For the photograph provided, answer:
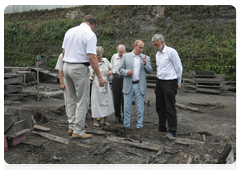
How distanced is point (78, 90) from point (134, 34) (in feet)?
53.6

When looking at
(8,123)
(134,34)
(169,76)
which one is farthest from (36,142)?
(134,34)

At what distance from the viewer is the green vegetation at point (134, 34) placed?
1566 cm

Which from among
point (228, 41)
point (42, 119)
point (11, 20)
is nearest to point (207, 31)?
point (228, 41)

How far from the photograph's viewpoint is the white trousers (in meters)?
4.07

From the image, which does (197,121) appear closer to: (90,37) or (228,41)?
(90,37)

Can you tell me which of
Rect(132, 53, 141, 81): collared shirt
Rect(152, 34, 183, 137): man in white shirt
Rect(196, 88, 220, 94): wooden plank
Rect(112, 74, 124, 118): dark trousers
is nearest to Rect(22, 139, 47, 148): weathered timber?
Rect(112, 74, 124, 118): dark trousers

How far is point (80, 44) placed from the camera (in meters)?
4.04

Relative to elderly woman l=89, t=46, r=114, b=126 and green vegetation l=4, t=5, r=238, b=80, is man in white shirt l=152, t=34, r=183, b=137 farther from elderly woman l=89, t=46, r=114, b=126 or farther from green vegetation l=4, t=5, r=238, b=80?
green vegetation l=4, t=5, r=238, b=80

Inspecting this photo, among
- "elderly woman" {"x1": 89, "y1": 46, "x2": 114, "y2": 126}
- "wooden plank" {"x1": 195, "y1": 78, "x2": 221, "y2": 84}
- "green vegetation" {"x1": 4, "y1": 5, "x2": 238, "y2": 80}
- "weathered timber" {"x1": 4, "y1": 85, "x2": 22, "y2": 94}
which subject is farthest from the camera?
"green vegetation" {"x1": 4, "y1": 5, "x2": 238, "y2": 80}

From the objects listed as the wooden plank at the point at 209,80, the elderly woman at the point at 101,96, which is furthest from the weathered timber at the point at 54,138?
the wooden plank at the point at 209,80

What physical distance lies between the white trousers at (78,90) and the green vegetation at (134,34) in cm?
1258

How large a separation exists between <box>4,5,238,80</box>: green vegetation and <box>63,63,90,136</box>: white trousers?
12582 mm

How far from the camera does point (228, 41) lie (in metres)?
15.9

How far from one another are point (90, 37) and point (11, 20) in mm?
26648
